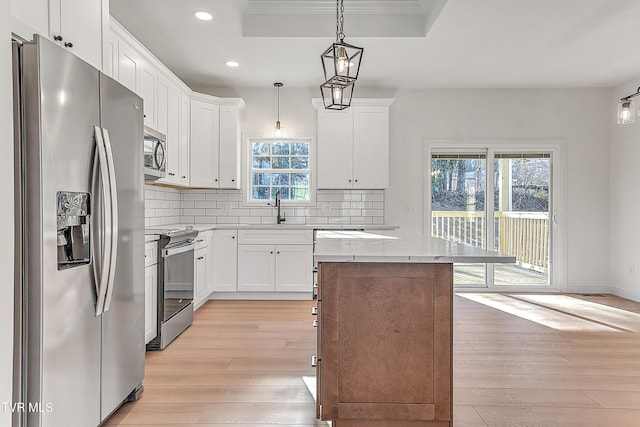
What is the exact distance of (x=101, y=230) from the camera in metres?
1.84

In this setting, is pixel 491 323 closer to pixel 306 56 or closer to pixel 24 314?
pixel 306 56

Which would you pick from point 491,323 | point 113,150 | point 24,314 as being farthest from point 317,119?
point 24,314

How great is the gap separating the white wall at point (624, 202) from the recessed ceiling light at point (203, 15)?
4783 millimetres

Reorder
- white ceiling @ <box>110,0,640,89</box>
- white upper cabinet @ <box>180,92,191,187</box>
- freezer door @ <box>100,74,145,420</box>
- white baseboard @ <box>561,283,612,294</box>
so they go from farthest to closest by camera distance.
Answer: white baseboard @ <box>561,283,612,294</box>, white upper cabinet @ <box>180,92,191,187</box>, white ceiling @ <box>110,0,640,89</box>, freezer door @ <box>100,74,145,420</box>

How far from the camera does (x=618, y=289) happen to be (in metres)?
5.03

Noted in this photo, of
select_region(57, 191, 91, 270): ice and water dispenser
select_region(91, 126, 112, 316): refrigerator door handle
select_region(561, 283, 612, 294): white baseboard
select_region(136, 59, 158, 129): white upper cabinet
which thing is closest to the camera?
select_region(57, 191, 91, 270): ice and water dispenser

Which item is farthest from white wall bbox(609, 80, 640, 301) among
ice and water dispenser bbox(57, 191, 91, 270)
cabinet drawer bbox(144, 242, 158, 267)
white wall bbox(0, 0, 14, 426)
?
white wall bbox(0, 0, 14, 426)

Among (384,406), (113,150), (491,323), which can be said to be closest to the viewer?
(384,406)

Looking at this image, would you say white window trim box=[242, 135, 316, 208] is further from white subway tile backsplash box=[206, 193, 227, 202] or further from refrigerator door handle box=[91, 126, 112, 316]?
refrigerator door handle box=[91, 126, 112, 316]

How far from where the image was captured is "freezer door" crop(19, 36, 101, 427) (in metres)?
1.50

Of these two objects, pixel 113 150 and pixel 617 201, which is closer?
pixel 113 150

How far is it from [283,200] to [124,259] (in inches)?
127

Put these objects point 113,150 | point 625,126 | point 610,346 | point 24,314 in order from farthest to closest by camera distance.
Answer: point 625,126
point 610,346
point 113,150
point 24,314

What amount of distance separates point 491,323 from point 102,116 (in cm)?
360
